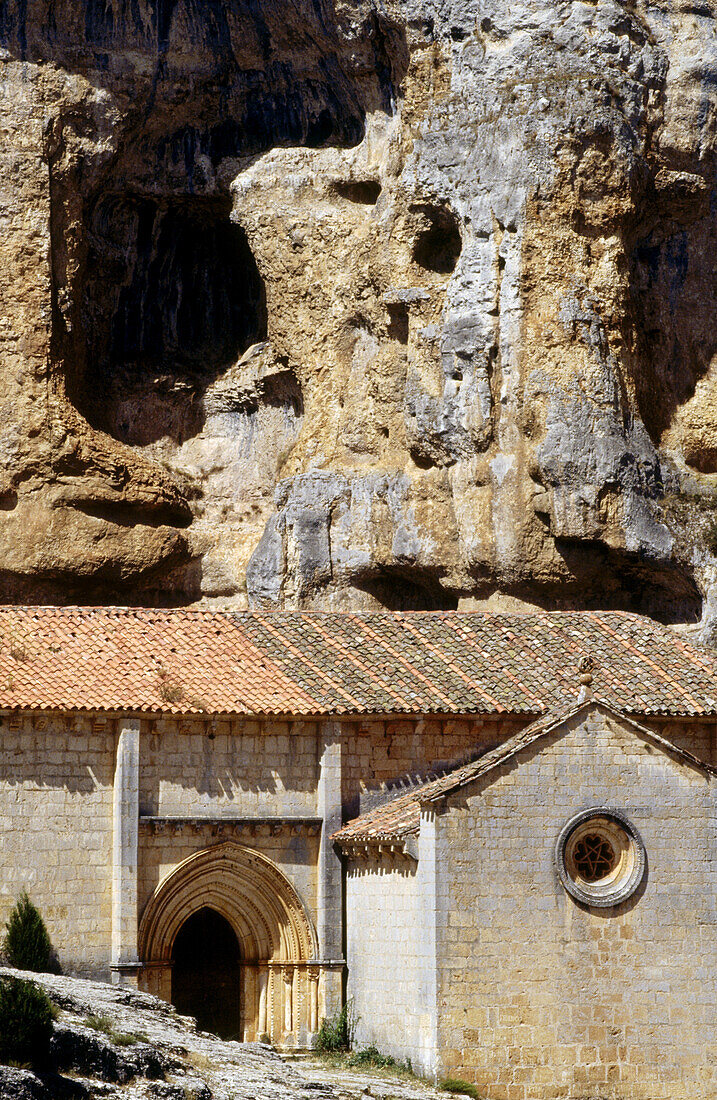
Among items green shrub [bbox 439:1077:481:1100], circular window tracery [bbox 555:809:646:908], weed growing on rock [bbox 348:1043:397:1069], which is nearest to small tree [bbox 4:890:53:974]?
weed growing on rock [bbox 348:1043:397:1069]

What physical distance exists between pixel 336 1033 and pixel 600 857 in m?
4.89

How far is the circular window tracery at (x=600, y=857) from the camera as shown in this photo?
25594 mm

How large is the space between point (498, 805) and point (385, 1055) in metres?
4.02

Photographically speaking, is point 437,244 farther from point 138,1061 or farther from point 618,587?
point 138,1061

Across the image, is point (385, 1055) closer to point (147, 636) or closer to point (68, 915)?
point (68, 915)

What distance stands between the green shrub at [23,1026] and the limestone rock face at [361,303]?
19.1 metres

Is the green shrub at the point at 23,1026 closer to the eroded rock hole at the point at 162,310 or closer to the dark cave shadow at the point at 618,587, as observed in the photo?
the dark cave shadow at the point at 618,587

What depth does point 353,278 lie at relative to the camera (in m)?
40.6

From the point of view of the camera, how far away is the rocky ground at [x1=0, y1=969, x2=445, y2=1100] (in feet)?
63.5

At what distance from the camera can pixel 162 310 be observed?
147 ft

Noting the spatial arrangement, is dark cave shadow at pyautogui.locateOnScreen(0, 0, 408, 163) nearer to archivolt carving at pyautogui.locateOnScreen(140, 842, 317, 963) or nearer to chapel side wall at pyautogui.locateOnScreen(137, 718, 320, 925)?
chapel side wall at pyautogui.locateOnScreen(137, 718, 320, 925)

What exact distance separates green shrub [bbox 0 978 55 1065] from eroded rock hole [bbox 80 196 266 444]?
24665 mm

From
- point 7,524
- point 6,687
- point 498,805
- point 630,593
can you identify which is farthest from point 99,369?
point 498,805

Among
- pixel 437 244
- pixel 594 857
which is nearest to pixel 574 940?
pixel 594 857
